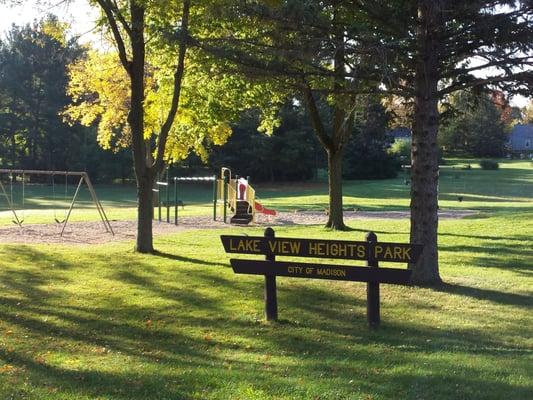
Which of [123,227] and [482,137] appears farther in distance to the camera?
[482,137]

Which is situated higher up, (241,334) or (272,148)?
(272,148)

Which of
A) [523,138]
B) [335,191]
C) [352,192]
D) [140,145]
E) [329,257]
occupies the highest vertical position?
[523,138]

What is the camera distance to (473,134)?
76.2 metres

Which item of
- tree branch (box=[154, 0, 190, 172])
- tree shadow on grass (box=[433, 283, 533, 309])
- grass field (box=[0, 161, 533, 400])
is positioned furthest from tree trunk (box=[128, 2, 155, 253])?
tree shadow on grass (box=[433, 283, 533, 309])

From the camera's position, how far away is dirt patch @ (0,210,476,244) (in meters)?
16.6

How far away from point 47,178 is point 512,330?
62.7 metres

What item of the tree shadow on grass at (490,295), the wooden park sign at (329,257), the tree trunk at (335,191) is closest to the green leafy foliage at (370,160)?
the tree trunk at (335,191)

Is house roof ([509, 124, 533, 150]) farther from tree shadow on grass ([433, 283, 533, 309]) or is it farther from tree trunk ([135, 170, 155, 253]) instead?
tree shadow on grass ([433, 283, 533, 309])

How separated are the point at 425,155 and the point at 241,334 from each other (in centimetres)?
440

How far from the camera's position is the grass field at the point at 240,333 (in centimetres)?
510

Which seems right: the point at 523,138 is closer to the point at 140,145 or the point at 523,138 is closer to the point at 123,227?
the point at 123,227

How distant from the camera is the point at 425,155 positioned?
9711mm

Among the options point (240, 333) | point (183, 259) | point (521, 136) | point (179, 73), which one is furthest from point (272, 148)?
point (521, 136)

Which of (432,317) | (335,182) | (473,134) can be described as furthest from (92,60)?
(473,134)
